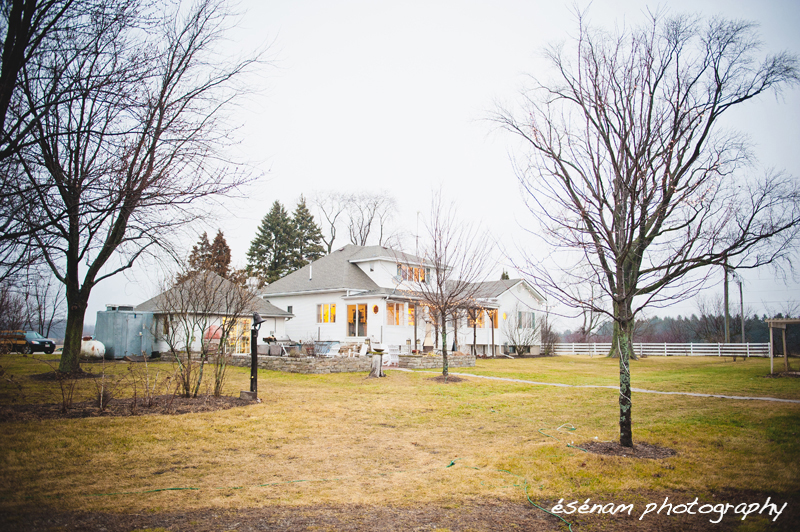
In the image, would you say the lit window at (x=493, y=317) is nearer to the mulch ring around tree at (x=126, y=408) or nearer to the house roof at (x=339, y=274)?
the house roof at (x=339, y=274)

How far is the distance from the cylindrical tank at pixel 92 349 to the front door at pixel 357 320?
39.5ft

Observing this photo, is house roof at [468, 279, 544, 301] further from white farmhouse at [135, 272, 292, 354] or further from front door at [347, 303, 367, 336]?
white farmhouse at [135, 272, 292, 354]

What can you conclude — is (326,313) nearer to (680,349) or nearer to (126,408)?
(126,408)

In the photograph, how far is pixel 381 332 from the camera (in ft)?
81.9

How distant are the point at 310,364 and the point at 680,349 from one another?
3310 centimetres

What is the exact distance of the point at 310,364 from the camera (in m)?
17.4

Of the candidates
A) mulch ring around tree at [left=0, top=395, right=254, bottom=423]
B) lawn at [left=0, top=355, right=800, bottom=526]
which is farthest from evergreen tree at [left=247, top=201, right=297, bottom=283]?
mulch ring around tree at [left=0, top=395, right=254, bottom=423]

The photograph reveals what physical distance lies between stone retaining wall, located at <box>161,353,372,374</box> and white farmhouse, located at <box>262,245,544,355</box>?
4.64 metres

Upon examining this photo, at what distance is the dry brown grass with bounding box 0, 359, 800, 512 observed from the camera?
4950 millimetres

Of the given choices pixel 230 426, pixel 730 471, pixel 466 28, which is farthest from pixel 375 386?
pixel 466 28

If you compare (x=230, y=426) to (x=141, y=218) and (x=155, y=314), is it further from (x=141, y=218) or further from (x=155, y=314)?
(x=155, y=314)

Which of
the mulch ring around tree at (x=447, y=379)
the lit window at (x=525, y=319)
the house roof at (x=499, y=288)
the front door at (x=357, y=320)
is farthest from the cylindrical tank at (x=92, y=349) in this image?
the lit window at (x=525, y=319)

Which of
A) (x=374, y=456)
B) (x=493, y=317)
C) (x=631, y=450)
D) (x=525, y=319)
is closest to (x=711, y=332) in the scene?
(x=525, y=319)

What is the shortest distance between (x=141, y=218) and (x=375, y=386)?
9207mm
